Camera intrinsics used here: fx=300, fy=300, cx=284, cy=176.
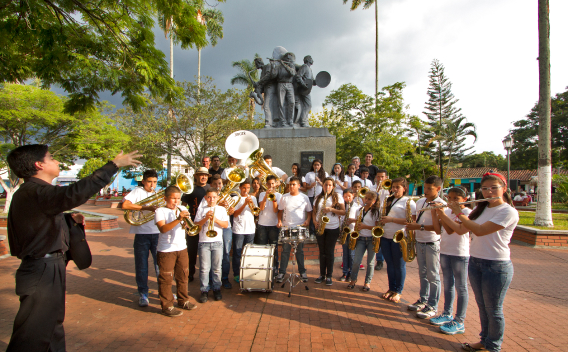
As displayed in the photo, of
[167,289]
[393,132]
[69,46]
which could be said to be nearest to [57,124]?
[69,46]

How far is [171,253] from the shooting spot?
408 cm

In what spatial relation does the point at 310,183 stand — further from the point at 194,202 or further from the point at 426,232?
the point at 426,232

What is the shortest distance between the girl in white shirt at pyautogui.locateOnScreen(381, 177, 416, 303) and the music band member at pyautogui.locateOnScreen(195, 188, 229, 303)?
249cm

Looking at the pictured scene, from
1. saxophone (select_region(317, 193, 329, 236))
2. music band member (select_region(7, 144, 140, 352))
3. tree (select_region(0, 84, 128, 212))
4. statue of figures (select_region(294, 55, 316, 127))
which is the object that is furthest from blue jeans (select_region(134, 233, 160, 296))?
tree (select_region(0, 84, 128, 212))

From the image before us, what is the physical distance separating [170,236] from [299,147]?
5107 millimetres

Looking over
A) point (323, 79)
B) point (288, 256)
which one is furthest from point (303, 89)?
point (288, 256)

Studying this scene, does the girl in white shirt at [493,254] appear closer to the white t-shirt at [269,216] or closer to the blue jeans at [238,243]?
the white t-shirt at [269,216]

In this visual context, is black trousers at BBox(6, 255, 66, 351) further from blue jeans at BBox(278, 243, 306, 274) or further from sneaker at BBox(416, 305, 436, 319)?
sneaker at BBox(416, 305, 436, 319)

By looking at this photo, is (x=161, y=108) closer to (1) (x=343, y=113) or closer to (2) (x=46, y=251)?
(1) (x=343, y=113)

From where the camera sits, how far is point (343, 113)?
19.9 meters

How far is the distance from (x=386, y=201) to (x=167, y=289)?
3431 millimetres

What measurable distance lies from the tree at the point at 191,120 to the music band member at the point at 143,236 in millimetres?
14537

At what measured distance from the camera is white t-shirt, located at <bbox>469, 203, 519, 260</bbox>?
2.79m

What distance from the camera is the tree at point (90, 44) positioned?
486 cm
